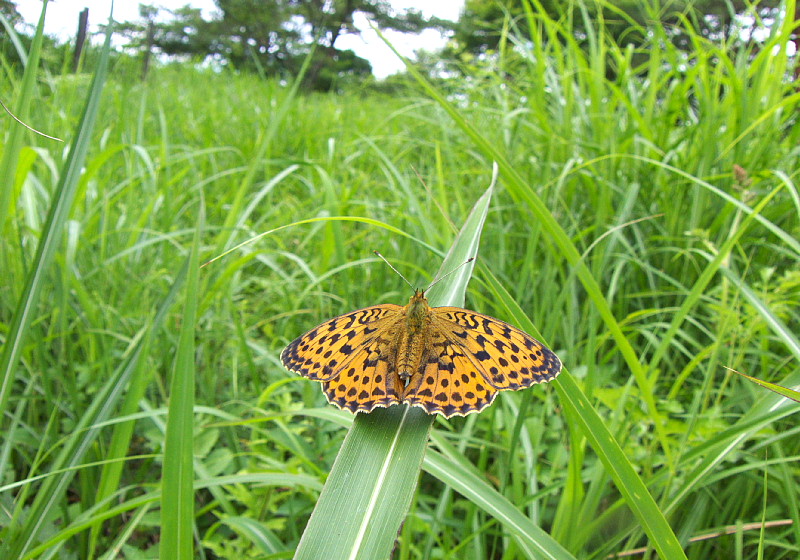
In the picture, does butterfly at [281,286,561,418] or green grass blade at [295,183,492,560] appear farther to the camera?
butterfly at [281,286,561,418]

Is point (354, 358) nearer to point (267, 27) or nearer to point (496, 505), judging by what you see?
point (496, 505)

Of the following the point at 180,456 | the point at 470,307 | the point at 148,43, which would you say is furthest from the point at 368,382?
the point at 148,43

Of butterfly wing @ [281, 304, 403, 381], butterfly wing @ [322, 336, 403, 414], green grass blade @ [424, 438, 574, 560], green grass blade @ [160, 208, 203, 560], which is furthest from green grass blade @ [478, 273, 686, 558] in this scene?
green grass blade @ [160, 208, 203, 560]

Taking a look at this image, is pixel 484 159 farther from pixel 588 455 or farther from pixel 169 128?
pixel 169 128

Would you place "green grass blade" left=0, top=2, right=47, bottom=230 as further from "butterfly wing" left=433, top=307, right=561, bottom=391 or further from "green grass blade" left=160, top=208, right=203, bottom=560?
"butterfly wing" left=433, top=307, right=561, bottom=391

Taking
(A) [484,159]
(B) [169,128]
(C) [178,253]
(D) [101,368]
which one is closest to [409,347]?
(D) [101,368]
